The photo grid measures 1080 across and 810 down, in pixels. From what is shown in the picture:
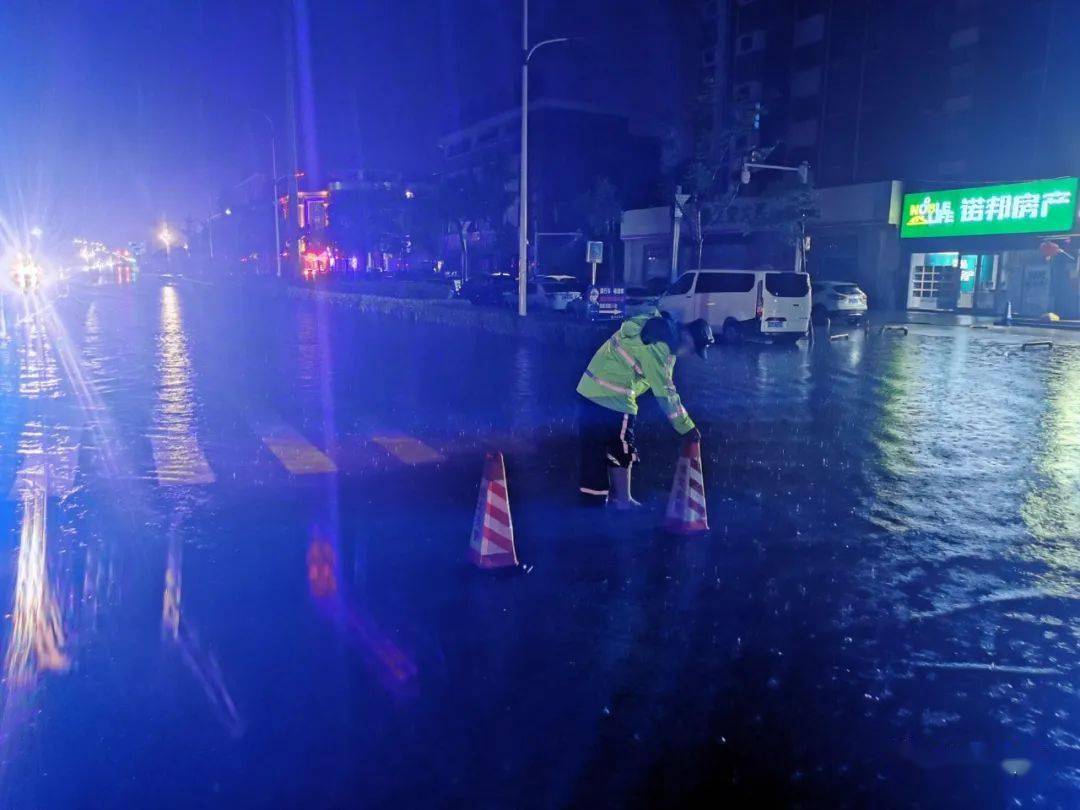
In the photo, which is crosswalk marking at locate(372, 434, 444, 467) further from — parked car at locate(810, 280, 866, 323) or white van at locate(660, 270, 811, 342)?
parked car at locate(810, 280, 866, 323)

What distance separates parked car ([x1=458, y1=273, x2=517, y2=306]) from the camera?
1372 inches

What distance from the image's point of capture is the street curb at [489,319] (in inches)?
778

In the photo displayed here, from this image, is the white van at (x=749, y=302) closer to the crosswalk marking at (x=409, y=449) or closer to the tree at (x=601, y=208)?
the crosswalk marking at (x=409, y=449)

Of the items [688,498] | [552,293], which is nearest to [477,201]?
[552,293]

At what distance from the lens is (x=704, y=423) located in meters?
11.2

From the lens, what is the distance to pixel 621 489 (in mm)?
7184

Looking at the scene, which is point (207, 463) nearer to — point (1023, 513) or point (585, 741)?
point (585, 741)

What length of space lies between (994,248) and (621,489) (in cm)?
3273

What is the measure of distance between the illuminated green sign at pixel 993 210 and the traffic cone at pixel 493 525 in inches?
1278

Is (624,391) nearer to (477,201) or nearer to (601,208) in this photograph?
(601,208)

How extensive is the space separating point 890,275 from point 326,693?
126 feet

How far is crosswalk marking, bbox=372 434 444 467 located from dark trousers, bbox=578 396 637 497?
236cm

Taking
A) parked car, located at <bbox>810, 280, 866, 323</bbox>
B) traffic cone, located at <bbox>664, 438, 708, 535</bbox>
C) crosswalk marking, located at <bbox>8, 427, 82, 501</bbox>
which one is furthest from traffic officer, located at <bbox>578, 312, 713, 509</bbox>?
parked car, located at <bbox>810, 280, 866, 323</bbox>

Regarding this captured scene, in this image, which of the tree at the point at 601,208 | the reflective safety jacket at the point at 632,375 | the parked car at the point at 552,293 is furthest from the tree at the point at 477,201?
the reflective safety jacket at the point at 632,375
